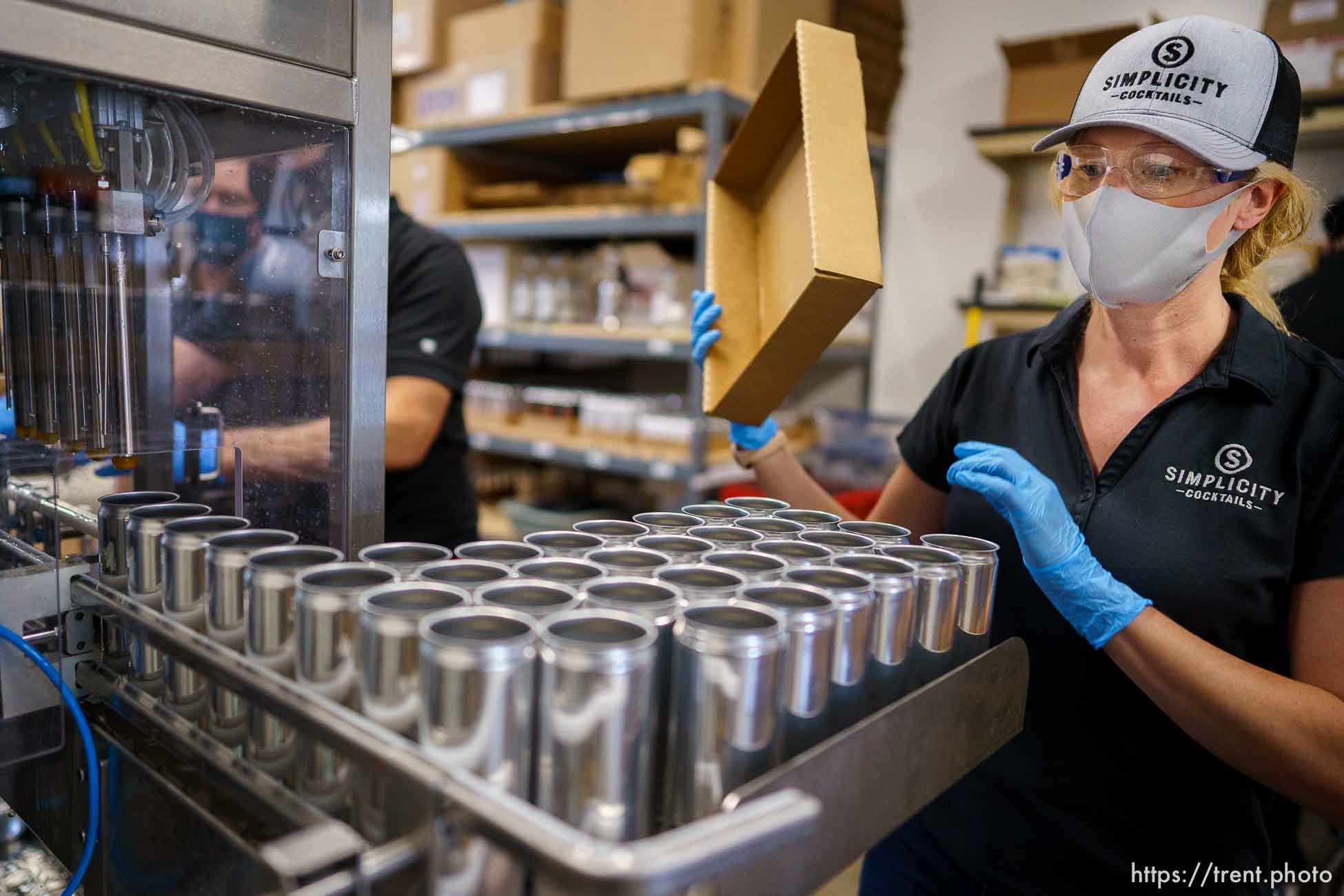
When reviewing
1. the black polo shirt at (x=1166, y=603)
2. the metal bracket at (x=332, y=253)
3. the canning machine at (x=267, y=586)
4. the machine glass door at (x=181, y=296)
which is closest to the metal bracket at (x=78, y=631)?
the canning machine at (x=267, y=586)

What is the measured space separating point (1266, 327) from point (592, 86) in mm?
2528

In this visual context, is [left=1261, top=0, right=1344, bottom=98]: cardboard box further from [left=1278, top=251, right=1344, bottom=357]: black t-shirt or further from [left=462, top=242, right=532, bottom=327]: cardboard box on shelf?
[left=462, top=242, right=532, bottom=327]: cardboard box on shelf

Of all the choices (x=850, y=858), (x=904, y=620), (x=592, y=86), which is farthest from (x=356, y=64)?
(x=592, y=86)

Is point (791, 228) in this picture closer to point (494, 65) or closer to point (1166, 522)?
point (1166, 522)

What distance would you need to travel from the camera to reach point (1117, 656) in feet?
3.39

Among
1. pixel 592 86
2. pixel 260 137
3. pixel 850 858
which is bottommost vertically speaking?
pixel 850 858

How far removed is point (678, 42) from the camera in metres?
2.89

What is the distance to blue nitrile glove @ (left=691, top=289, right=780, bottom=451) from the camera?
139cm

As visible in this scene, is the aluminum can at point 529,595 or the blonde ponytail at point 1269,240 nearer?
the aluminum can at point 529,595

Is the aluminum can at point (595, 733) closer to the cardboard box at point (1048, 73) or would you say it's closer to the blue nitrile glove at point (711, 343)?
the blue nitrile glove at point (711, 343)

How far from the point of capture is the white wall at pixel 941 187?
3395 millimetres

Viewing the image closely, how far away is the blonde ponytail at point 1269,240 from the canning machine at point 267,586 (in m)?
0.72

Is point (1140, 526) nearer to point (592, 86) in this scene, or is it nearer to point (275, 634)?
point (275, 634)

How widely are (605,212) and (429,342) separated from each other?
63.6 inches
